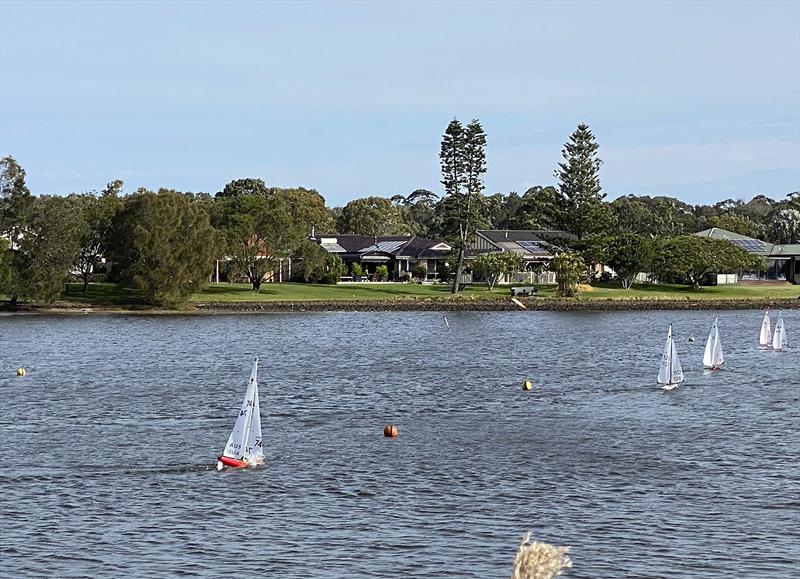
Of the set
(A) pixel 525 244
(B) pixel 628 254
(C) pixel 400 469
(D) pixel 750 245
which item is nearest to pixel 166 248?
(B) pixel 628 254

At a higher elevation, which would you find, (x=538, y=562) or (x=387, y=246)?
(x=387, y=246)

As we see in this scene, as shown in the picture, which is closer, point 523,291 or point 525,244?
point 523,291

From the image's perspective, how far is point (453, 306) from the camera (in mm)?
120562

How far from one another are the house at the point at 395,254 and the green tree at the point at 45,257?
43.5 metres

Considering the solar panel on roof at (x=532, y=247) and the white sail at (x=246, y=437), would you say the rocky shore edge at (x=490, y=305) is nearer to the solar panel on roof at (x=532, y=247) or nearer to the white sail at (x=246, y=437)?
the solar panel on roof at (x=532, y=247)

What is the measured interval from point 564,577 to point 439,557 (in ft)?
9.42

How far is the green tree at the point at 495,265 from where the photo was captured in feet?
434

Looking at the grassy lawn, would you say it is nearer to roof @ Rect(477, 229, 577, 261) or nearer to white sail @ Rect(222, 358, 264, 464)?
roof @ Rect(477, 229, 577, 261)

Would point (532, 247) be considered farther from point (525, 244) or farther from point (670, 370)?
point (670, 370)

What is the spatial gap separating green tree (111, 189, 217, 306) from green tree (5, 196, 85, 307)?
5.38 m

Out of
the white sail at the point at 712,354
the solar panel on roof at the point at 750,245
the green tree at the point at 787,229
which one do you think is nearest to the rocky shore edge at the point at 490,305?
the solar panel on roof at the point at 750,245

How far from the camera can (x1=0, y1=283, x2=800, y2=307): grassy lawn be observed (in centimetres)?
12067

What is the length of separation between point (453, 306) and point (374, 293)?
1210 centimetres

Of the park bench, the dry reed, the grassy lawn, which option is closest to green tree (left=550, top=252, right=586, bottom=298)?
the grassy lawn
